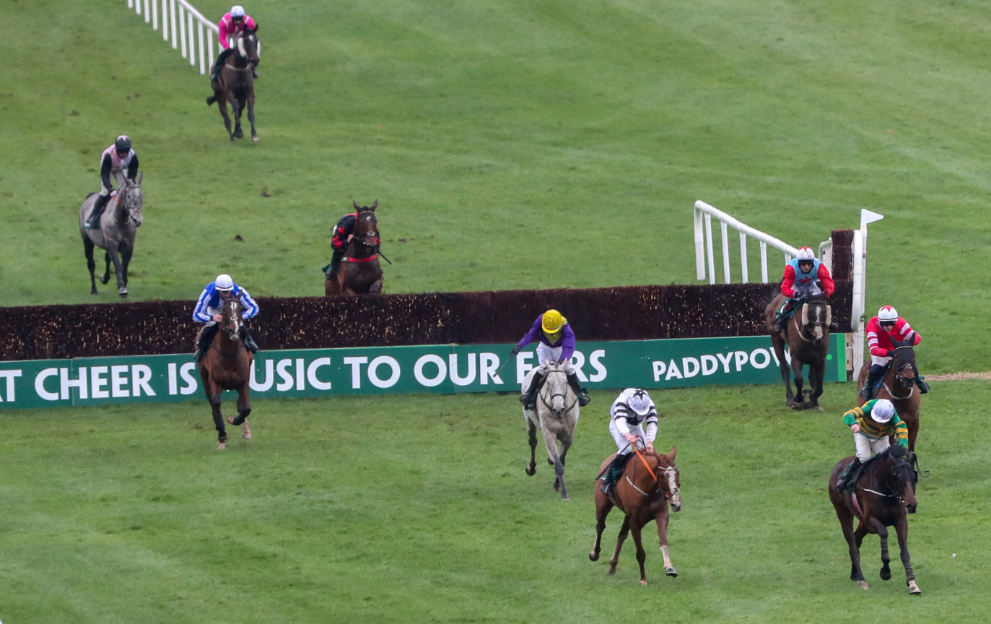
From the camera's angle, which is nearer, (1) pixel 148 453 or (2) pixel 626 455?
(2) pixel 626 455

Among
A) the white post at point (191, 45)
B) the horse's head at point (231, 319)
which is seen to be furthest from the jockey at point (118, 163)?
the white post at point (191, 45)

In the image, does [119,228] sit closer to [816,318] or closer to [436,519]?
[436,519]

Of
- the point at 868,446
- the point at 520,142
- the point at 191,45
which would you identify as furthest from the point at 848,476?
the point at 191,45

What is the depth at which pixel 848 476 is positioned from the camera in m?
13.3

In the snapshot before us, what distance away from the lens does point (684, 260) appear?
25.9m

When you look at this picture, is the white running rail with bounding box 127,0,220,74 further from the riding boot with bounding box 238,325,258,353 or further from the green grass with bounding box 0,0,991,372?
the riding boot with bounding box 238,325,258,353

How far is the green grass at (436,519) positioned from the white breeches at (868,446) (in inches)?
44.2

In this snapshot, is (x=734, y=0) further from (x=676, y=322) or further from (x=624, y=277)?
(x=676, y=322)

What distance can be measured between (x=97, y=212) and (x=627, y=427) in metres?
12.3

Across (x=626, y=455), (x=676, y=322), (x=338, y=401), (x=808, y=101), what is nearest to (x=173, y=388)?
(x=338, y=401)

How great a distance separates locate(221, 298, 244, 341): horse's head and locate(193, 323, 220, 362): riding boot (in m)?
0.63

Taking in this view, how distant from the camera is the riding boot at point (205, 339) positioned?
59.7ft

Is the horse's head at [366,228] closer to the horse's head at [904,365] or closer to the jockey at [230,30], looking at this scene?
the horse's head at [904,365]

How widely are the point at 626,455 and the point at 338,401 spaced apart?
7657mm
